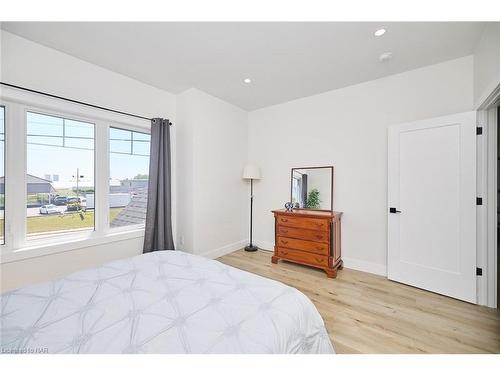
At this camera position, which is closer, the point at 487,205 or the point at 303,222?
the point at 487,205

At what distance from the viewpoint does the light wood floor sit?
153cm

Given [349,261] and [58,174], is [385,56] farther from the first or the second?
[58,174]

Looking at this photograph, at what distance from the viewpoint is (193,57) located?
7.59 feet

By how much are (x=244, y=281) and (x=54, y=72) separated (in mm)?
2752

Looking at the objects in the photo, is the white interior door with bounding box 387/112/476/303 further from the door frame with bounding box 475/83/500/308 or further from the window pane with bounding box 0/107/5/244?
the window pane with bounding box 0/107/5/244

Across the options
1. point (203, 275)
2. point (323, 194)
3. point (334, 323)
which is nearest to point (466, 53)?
point (323, 194)

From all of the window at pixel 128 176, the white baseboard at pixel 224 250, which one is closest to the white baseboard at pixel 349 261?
the white baseboard at pixel 224 250

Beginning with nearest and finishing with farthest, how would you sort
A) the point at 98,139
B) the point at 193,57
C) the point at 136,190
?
1. the point at 193,57
2. the point at 98,139
3. the point at 136,190

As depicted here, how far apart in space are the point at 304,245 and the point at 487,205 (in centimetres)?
186

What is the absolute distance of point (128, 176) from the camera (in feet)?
9.45

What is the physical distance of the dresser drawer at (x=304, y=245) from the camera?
108 inches

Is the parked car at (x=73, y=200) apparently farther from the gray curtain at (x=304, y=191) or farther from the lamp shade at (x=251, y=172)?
the gray curtain at (x=304, y=191)

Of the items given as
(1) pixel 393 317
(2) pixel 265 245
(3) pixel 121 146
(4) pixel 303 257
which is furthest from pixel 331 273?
(3) pixel 121 146

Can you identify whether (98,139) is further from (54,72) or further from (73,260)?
(73,260)
